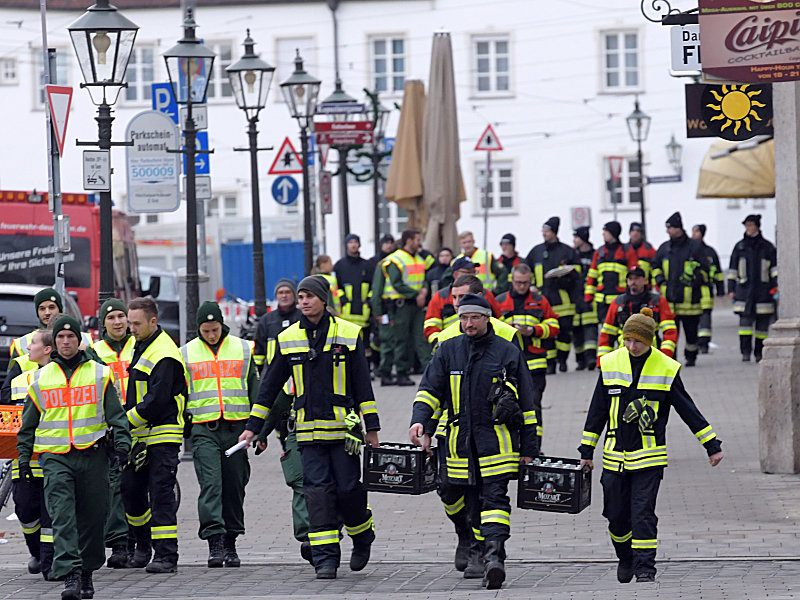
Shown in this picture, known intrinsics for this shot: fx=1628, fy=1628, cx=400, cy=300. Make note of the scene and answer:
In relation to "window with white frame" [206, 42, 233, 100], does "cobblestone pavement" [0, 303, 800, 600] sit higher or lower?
lower

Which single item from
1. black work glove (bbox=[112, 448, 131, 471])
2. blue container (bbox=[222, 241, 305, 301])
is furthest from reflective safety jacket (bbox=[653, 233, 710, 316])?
blue container (bbox=[222, 241, 305, 301])

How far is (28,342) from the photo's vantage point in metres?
10.6

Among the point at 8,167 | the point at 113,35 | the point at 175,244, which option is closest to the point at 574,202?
the point at 175,244

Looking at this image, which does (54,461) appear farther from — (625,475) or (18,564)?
(625,475)

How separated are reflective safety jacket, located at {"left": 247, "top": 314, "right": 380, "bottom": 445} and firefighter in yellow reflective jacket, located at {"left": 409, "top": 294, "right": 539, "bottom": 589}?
21.3 inches

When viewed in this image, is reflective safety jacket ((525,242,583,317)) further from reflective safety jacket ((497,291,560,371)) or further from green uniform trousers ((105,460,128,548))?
green uniform trousers ((105,460,128,548))

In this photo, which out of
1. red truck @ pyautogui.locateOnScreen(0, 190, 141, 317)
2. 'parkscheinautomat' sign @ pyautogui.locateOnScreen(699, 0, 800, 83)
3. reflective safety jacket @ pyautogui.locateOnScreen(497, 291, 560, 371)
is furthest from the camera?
red truck @ pyautogui.locateOnScreen(0, 190, 141, 317)

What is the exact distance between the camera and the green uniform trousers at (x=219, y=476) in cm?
1009

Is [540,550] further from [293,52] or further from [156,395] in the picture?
[293,52]

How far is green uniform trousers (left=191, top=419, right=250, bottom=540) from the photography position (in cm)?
1009

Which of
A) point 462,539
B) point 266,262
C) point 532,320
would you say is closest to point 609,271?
point 532,320

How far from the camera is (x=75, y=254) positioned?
22.7 meters

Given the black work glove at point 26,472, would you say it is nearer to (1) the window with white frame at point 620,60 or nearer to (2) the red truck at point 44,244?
(2) the red truck at point 44,244

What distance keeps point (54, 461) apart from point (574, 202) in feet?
127
